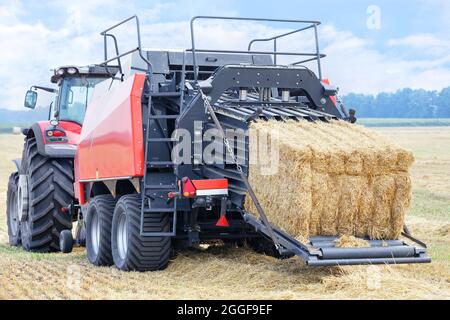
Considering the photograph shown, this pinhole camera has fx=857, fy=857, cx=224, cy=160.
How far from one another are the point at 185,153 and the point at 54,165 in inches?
154

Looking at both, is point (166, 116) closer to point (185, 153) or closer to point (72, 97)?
point (185, 153)

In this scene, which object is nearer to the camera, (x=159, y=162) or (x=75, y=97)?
(x=159, y=162)

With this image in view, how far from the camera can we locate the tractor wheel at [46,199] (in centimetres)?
1246

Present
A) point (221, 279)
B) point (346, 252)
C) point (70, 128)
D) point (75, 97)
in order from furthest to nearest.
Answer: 1. point (75, 97)
2. point (70, 128)
3. point (221, 279)
4. point (346, 252)

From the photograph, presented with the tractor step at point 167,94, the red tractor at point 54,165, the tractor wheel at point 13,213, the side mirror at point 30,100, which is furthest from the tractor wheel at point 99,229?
the tractor wheel at point 13,213

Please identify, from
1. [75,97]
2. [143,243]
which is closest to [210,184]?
[143,243]

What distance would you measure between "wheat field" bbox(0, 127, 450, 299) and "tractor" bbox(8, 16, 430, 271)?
24cm

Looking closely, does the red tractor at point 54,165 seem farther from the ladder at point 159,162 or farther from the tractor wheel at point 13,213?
the ladder at point 159,162

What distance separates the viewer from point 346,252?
7625 millimetres

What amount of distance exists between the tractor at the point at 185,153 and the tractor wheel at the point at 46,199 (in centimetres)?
92
